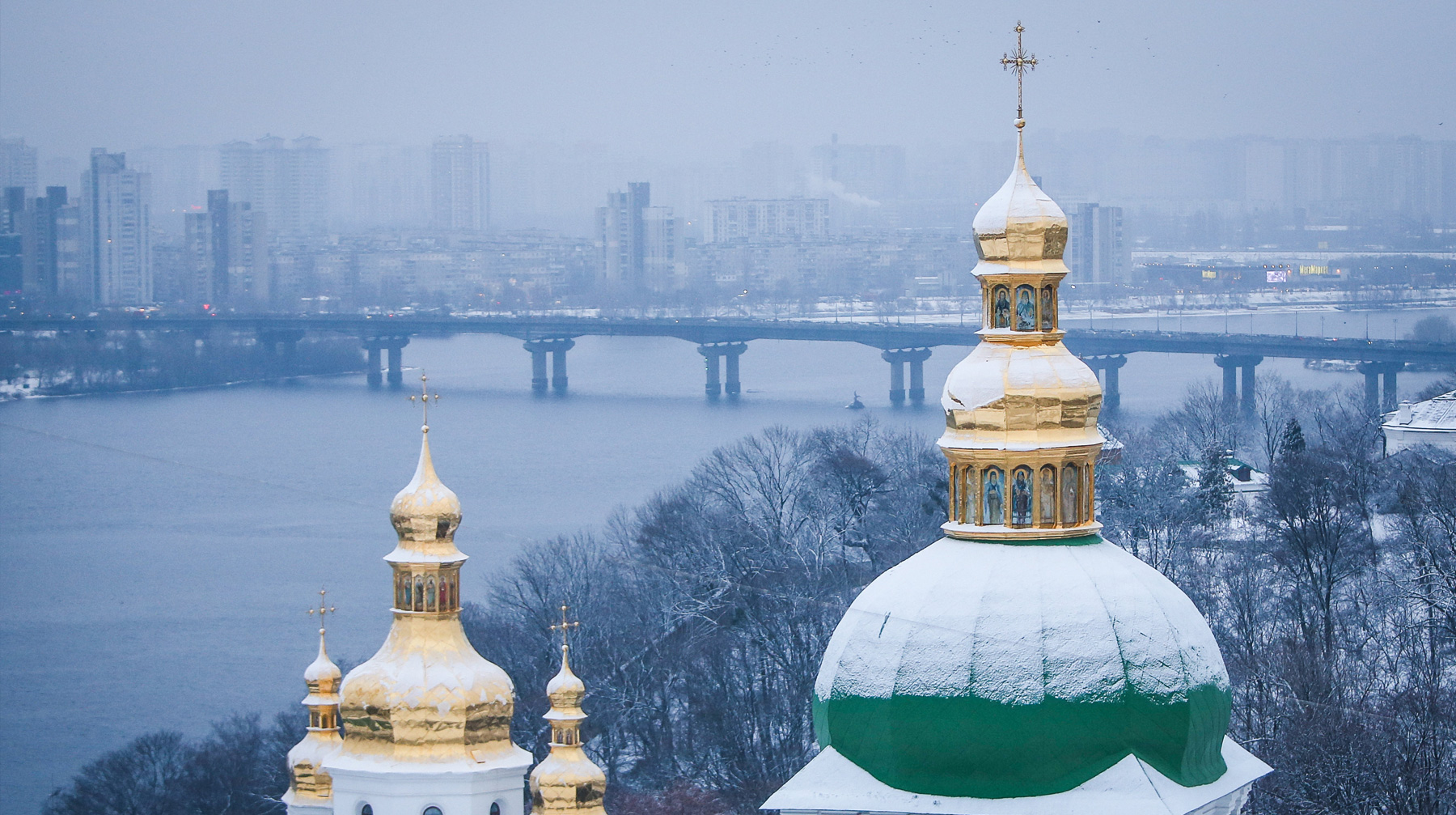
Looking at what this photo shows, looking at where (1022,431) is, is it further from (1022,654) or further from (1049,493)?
(1022,654)

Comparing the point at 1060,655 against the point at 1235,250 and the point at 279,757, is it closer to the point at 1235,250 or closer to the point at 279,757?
the point at 279,757

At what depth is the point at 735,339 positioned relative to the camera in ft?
240

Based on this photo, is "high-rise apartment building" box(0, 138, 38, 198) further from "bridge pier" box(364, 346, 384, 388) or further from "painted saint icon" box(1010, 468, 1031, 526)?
"painted saint icon" box(1010, 468, 1031, 526)

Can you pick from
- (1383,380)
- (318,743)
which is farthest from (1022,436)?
(1383,380)

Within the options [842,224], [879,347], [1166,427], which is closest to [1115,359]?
[879,347]

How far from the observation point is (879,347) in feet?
229

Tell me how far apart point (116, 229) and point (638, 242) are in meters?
20.8

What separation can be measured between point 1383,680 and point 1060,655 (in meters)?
12.1

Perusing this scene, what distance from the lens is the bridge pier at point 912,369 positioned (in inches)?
2625

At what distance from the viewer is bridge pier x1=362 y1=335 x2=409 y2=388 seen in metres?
73.4

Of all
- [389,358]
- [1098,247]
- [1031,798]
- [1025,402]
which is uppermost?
[1098,247]

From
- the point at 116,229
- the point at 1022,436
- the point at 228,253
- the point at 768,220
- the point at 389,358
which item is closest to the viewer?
the point at 1022,436

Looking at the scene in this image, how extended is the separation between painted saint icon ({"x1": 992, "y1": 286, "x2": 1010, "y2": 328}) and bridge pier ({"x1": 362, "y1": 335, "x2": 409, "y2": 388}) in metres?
62.4

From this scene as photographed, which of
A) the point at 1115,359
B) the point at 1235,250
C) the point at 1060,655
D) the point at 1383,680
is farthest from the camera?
the point at 1235,250
